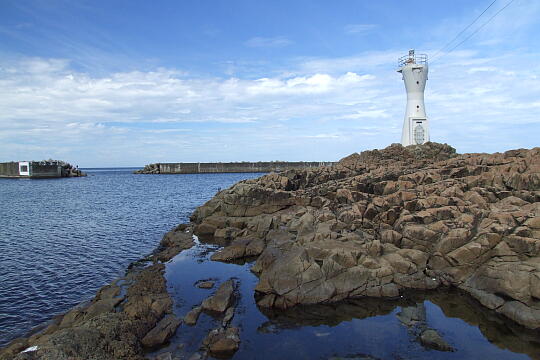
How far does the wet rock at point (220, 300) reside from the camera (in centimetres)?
1648

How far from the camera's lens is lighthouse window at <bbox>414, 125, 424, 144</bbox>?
47.8m

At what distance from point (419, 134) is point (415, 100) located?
4.57 meters

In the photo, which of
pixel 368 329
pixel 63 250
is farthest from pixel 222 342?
pixel 63 250

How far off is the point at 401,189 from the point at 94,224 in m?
30.8

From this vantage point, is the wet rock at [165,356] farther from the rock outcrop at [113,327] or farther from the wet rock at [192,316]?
the wet rock at [192,316]

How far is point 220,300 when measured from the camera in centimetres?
1689

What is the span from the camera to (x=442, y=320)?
15.7 m

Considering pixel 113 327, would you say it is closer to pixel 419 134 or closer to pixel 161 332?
pixel 161 332

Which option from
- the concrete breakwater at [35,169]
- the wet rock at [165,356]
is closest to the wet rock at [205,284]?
the wet rock at [165,356]

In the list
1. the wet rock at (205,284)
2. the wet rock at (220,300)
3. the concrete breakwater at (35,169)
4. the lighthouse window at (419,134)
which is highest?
the lighthouse window at (419,134)

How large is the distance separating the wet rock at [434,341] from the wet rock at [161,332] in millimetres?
9743

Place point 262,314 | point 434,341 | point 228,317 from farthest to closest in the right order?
point 262,314 < point 228,317 < point 434,341

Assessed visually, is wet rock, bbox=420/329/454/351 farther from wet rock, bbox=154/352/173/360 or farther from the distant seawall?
the distant seawall

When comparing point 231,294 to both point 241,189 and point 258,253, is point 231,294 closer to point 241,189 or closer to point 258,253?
point 258,253
